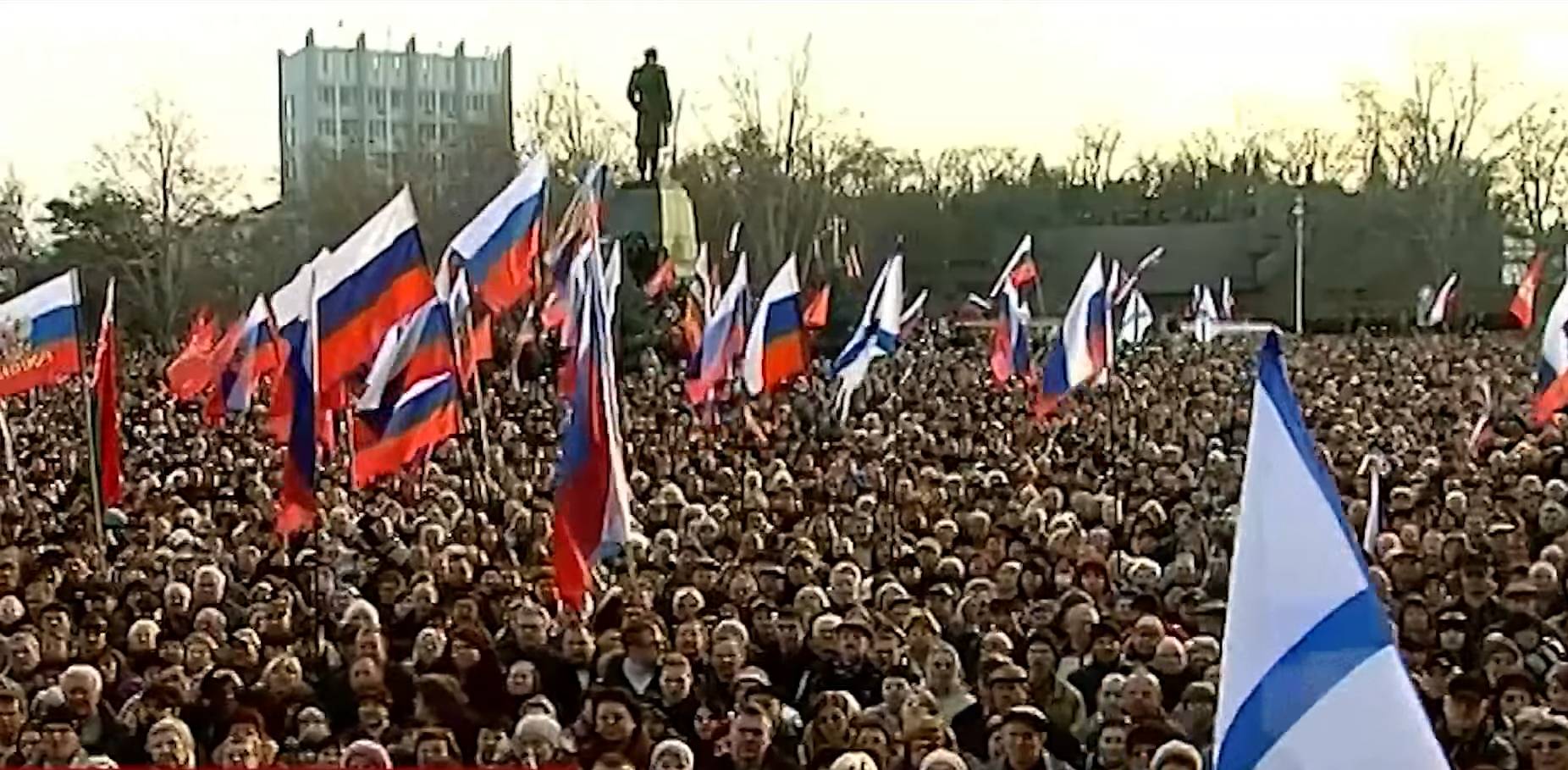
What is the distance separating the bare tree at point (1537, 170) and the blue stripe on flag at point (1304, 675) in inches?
2913

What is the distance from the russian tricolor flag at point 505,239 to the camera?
11.9m

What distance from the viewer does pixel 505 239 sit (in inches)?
468

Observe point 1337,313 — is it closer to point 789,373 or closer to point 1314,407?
point 1314,407

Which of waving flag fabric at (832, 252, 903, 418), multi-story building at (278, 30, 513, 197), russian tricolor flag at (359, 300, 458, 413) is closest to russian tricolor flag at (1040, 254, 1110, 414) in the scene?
waving flag fabric at (832, 252, 903, 418)

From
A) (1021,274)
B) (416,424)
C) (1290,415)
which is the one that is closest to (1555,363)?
(1021,274)

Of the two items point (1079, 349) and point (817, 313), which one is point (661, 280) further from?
point (1079, 349)

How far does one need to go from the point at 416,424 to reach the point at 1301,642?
787cm

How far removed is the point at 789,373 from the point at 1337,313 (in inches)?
2092

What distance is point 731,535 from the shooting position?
12.1m

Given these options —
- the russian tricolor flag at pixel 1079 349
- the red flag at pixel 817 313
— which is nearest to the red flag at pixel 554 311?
the russian tricolor flag at pixel 1079 349

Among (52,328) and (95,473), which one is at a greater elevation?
(52,328)

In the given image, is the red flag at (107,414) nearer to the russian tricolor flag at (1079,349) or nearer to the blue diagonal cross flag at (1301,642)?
the russian tricolor flag at (1079,349)

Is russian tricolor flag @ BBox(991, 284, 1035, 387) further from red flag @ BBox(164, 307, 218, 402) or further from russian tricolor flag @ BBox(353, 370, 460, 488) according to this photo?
russian tricolor flag @ BBox(353, 370, 460, 488)

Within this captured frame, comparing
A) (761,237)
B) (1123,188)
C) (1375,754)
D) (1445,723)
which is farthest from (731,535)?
(1123,188)
